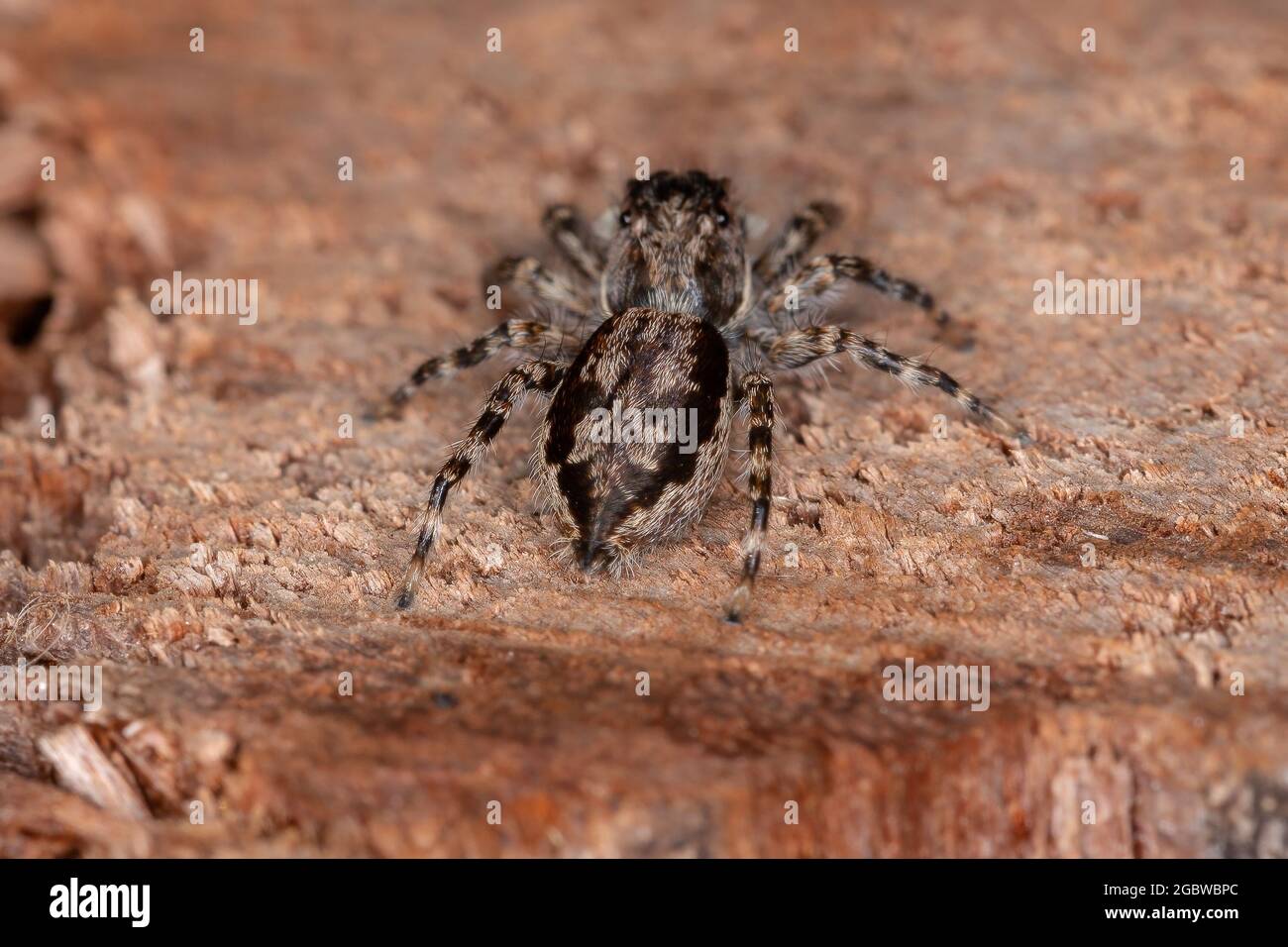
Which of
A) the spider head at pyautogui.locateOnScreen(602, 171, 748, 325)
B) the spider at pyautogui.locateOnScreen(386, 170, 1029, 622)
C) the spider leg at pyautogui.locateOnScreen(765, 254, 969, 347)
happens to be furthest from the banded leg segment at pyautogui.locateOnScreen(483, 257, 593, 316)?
the spider leg at pyautogui.locateOnScreen(765, 254, 969, 347)

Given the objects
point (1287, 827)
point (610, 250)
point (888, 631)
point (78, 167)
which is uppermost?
point (78, 167)

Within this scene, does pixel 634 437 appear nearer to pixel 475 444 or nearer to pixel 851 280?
pixel 475 444

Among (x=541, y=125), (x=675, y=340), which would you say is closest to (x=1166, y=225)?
(x=675, y=340)

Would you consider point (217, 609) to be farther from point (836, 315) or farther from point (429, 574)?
point (836, 315)

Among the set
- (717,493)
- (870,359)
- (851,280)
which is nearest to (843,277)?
(851,280)

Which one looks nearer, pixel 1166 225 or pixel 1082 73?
pixel 1166 225

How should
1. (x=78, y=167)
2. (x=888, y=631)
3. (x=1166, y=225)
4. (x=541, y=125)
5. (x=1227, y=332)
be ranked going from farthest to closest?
(x=541, y=125)
(x=78, y=167)
(x=1166, y=225)
(x=1227, y=332)
(x=888, y=631)

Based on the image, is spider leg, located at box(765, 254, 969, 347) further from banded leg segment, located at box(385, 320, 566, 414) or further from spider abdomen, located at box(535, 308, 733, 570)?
banded leg segment, located at box(385, 320, 566, 414)
